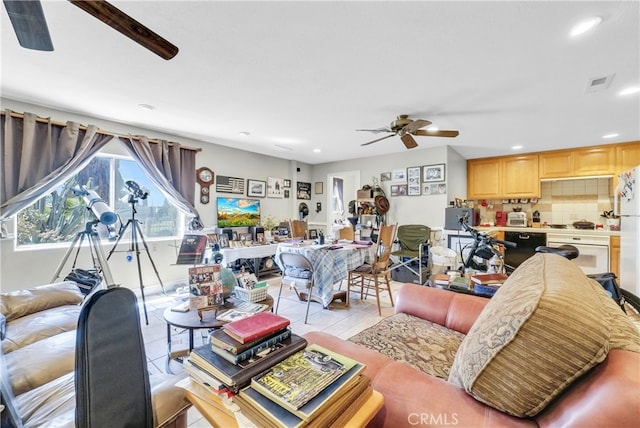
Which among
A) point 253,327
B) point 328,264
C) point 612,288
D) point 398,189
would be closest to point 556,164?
point 398,189

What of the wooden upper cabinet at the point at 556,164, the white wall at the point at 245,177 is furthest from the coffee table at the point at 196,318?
the wooden upper cabinet at the point at 556,164

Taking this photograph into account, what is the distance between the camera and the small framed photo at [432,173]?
14.9 ft

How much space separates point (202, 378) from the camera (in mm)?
836

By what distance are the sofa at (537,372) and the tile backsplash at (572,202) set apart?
5.09 meters

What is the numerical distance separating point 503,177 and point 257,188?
4.78 meters

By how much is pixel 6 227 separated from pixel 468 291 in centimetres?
447

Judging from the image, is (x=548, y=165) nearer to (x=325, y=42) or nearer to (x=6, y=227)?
(x=325, y=42)

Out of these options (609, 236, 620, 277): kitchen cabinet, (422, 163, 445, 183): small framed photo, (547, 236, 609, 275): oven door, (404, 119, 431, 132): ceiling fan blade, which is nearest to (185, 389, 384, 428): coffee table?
(404, 119, 431, 132): ceiling fan blade

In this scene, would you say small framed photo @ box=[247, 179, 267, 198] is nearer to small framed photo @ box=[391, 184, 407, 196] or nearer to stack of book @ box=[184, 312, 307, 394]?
small framed photo @ box=[391, 184, 407, 196]

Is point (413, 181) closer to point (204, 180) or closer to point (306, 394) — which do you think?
point (204, 180)

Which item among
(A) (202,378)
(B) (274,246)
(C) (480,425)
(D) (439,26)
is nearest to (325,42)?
(D) (439,26)

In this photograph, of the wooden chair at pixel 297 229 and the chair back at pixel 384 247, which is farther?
the wooden chair at pixel 297 229

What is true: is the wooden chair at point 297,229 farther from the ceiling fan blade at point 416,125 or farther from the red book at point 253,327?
the red book at point 253,327

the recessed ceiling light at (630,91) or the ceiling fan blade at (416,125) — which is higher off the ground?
the recessed ceiling light at (630,91)
